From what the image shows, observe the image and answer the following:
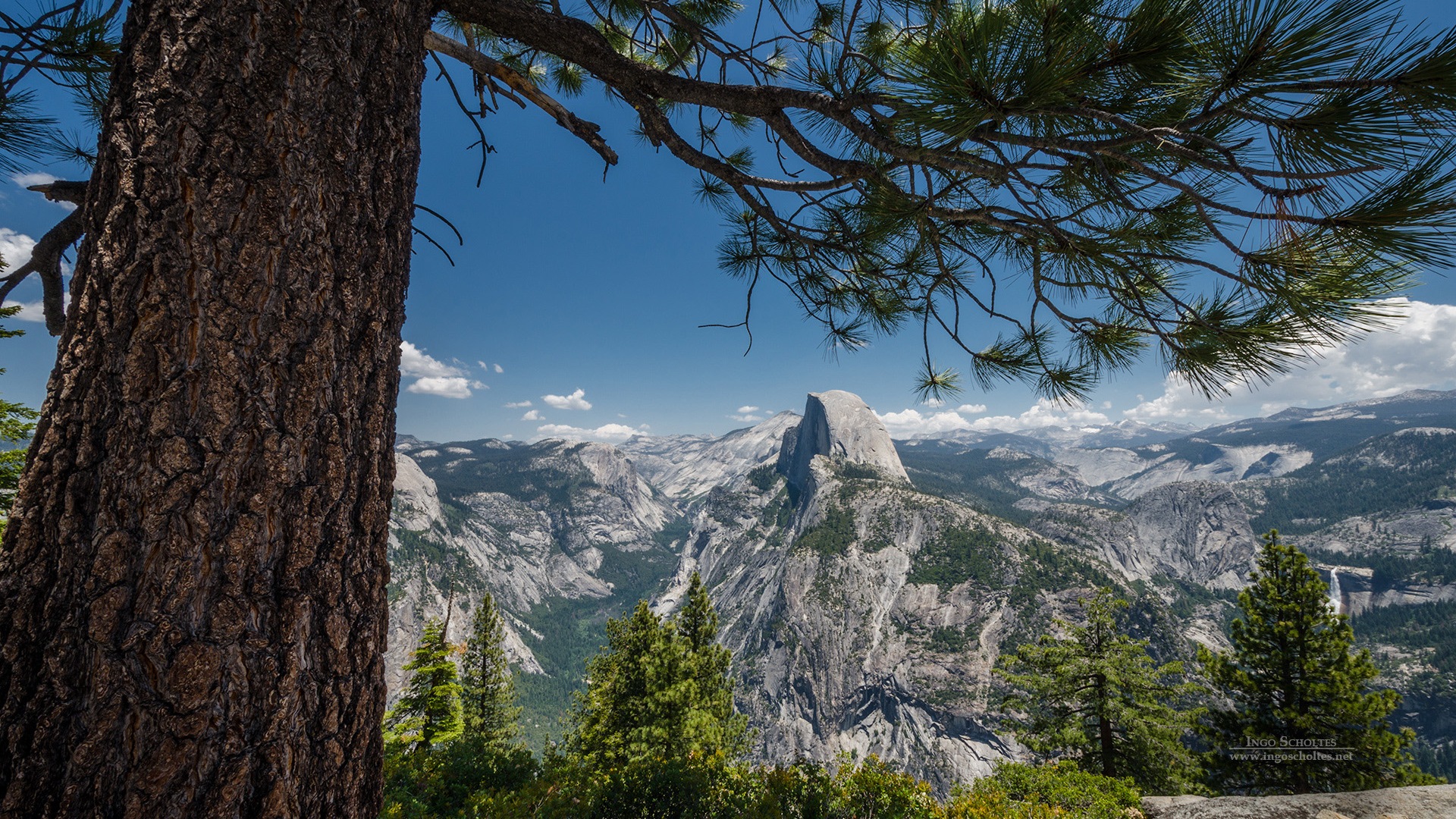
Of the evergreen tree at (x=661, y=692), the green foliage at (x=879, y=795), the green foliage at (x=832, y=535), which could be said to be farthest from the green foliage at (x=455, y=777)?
the green foliage at (x=832, y=535)

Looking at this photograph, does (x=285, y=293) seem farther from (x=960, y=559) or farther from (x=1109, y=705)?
(x=960, y=559)

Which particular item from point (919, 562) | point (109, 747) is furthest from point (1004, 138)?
point (919, 562)

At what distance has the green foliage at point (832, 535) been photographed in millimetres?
94875

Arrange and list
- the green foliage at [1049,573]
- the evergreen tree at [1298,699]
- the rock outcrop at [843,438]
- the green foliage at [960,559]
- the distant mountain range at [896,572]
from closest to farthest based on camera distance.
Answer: the evergreen tree at [1298,699] < the green foliage at [1049,573] < the distant mountain range at [896,572] < the green foliage at [960,559] < the rock outcrop at [843,438]

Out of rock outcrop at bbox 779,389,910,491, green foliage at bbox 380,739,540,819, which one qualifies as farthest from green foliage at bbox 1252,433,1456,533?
green foliage at bbox 380,739,540,819

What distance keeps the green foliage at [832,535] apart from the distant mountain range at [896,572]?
0.49 m

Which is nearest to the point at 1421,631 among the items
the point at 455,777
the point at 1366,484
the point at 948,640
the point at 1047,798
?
the point at 1366,484

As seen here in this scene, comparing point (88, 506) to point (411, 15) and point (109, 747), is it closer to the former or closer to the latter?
point (109, 747)

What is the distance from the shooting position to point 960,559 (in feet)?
286

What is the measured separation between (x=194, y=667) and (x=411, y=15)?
166 centimetres

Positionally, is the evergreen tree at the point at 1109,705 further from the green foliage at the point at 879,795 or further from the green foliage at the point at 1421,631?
the green foliage at the point at 1421,631

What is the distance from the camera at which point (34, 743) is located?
2.95 ft

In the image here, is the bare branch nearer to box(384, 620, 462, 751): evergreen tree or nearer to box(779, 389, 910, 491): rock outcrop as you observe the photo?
box(384, 620, 462, 751): evergreen tree

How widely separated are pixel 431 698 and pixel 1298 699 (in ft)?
61.6
